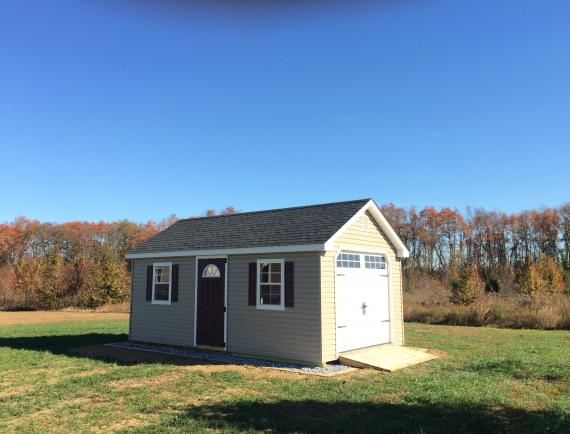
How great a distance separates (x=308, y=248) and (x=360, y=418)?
4819 mm

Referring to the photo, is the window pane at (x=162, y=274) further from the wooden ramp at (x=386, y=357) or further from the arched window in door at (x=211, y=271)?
the wooden ramp at (x=386, y=357)

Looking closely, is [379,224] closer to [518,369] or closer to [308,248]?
[308,248]

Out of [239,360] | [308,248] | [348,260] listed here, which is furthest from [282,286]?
[239,360]

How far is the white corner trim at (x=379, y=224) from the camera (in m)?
10.7

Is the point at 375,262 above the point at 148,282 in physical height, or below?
above

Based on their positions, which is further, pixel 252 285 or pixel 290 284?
pixel 252 285

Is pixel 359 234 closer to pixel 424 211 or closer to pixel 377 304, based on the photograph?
pixel 377 304

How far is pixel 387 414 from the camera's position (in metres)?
6.46

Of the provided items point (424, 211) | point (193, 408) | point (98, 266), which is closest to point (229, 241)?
point (193, 408)

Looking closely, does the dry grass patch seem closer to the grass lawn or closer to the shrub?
the grass lawn

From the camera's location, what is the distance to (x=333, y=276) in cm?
1089

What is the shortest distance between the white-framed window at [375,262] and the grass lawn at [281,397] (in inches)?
122

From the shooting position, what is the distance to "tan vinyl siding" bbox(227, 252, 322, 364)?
10.5 meters

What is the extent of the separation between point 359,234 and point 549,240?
40412 mm
